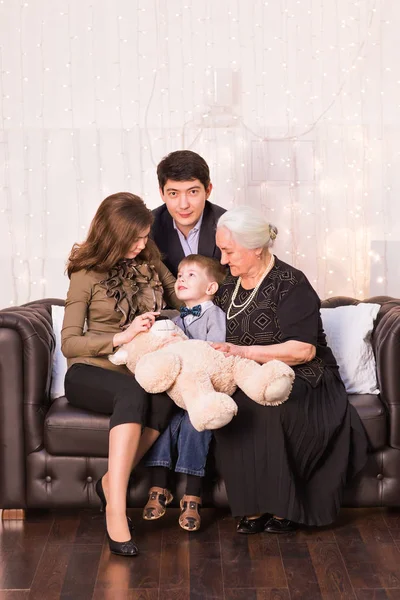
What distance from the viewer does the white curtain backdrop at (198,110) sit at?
4.52 m

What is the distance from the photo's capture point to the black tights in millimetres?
3033

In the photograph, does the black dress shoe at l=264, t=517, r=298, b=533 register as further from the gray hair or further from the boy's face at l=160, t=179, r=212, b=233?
A: the boy's face at l=160, t=179, r=212, b=233

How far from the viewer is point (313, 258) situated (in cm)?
468

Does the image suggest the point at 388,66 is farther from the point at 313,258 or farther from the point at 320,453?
the point at 320,453

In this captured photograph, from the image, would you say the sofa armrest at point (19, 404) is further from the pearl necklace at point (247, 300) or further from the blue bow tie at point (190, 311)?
the pearl necklace at point (247, 300)

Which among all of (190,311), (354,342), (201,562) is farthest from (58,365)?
(354,342)

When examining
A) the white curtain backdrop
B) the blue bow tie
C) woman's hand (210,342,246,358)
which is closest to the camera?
woman's hand (210,342,246,358)

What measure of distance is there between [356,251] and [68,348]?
6.62 ft

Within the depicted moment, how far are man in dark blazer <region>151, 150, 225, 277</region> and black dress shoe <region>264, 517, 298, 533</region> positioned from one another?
3.66 feet

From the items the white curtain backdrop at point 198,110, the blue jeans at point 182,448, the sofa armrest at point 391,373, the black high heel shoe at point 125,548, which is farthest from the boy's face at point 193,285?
the white curtain backdrop at point 198,110

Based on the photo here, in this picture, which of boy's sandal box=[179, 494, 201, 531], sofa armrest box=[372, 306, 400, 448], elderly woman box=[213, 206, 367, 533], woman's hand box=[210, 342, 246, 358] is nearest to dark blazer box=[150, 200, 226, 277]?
elderly woman box=[213, 206, 367, 533]

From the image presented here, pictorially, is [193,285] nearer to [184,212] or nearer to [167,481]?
[184,212]

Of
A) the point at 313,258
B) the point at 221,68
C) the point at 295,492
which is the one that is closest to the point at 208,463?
the point at 295,492

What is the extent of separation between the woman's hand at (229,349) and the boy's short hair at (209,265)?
36 centimetres
